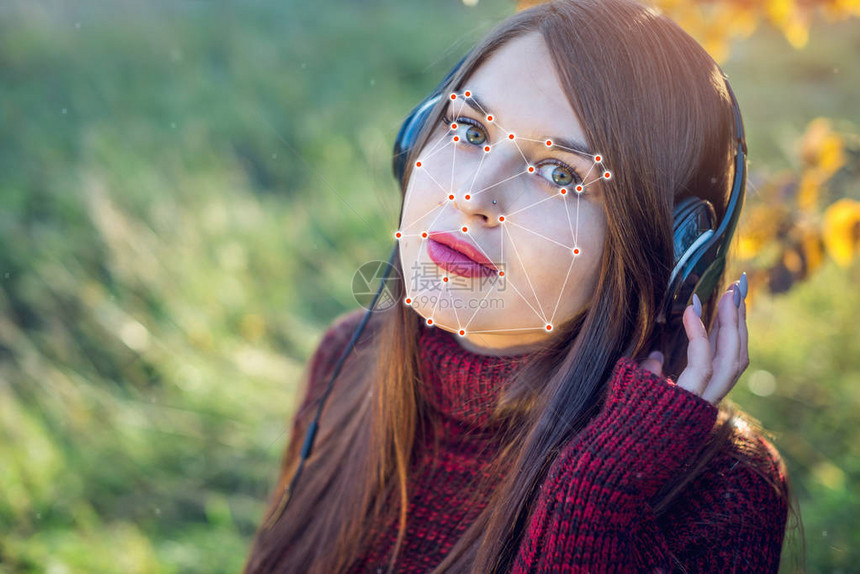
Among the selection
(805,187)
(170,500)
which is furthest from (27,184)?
(805,187)

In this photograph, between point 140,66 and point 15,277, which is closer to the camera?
point 15,277

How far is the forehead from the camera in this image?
3.55 ft

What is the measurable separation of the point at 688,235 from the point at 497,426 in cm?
49

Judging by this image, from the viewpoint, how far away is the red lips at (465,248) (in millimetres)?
1099

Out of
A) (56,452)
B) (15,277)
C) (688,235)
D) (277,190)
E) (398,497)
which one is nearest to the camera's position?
(688,235)

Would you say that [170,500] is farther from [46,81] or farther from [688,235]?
[46,81]

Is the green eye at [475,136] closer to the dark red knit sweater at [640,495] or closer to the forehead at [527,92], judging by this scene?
the forehead at [527,92]

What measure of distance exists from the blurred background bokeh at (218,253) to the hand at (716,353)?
551 mm

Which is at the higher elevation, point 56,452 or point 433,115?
point 433,115

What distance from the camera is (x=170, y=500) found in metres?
2.52

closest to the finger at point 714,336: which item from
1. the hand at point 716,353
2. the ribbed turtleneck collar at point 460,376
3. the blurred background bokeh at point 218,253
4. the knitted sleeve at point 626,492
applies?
the hand at point 716,353

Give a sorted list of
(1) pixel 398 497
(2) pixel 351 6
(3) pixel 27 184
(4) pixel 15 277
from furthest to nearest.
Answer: (2) pixel 351 6 → (3) pixel 27 184 → (4) pixel 15 277 → (1) pixel 398 497

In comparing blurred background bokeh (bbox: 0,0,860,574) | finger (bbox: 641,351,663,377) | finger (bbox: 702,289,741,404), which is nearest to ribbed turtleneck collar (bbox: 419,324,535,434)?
finger (bbox: 641,351,663,377)

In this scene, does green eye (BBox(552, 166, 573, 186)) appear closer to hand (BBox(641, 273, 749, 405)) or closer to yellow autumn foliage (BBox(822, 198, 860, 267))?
hand (BBox(641, 273, 749, 405))
